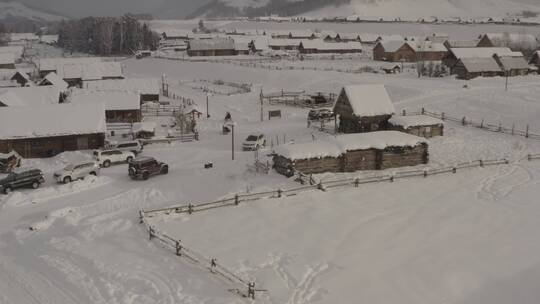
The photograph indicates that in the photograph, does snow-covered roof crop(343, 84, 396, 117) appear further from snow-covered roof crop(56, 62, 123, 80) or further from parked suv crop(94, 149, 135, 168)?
snow-covered roof crop(56, 62, 123, 80)

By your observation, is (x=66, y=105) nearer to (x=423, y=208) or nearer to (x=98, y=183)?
(x=98, y=183)

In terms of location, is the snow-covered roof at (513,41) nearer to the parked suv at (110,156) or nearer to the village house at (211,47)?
the village house at (211,47)

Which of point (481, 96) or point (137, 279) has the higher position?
point (481, 96)

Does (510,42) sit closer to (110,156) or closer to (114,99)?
(114,99)

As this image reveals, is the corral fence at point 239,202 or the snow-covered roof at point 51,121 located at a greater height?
the snow-covered roof at point 51,121

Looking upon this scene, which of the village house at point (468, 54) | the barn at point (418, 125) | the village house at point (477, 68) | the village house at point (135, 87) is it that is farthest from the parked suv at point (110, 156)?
the village house at point (468, 54)

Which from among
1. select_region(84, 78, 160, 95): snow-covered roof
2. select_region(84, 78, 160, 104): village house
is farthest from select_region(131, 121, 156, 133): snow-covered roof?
select_region(84, 78, 160, 95): snow-covered roof

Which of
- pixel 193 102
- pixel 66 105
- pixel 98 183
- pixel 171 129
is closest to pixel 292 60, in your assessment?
pixel 193 102
